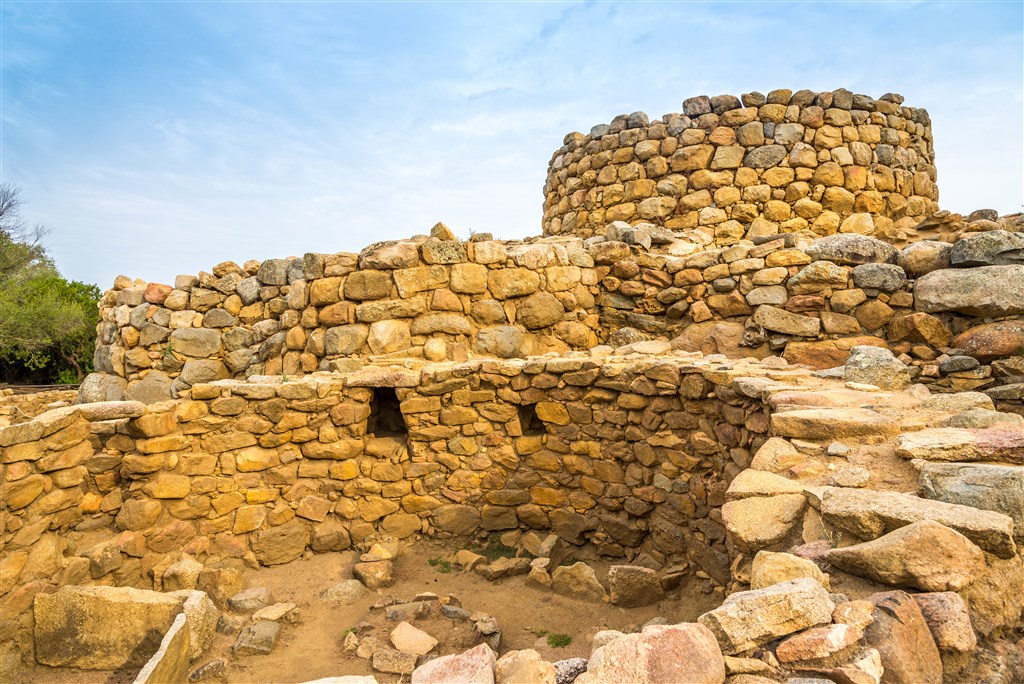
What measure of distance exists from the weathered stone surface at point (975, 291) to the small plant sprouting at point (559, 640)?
409cm

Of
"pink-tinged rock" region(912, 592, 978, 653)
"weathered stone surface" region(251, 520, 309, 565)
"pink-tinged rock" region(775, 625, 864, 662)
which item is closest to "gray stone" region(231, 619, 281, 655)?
"weathered stone surface" region(251, 520, 309, 565)

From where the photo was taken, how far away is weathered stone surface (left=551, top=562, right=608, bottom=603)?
4.42 metres

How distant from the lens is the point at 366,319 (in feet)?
19.8

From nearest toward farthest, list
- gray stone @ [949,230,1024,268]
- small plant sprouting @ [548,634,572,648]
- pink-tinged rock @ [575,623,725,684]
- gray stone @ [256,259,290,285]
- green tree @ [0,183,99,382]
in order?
pink-tinged rock @ [575,623,725,684]
small plant sprouting @ [548,634,572,648]
gray stone @ [949,230,1024,268]
gray stone @ [256,259,290,285]
green tree @ [0,183,99,382]

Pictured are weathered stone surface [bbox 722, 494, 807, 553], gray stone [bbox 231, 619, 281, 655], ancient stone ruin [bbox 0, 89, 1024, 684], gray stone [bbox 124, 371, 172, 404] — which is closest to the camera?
ancient stone ruin [bbox 0, 89, 1024, 684]

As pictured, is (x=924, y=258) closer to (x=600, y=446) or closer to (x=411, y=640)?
(x=600, y=446)

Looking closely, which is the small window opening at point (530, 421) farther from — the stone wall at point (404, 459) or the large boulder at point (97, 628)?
the large boulder at point (97, 628)

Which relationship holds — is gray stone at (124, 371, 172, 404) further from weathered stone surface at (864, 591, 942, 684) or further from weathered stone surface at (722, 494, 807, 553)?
weathered stone surface at (864, 591, 942, 684)

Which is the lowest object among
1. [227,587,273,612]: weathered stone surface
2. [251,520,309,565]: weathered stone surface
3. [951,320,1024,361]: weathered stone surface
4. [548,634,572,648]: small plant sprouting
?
[548,634,572,648]: small plant sprouting

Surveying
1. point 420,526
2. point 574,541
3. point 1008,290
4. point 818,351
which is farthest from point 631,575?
point 1008,290

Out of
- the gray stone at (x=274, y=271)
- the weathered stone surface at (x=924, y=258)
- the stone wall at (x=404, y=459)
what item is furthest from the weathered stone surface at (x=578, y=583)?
the gray stone at (x=274, y=271)

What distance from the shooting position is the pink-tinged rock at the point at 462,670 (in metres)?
1.78

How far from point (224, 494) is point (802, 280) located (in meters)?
5.61

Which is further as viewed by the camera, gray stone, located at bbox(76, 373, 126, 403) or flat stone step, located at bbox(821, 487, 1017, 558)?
gray stone, located at bbox(76, 373, 126, 403)
